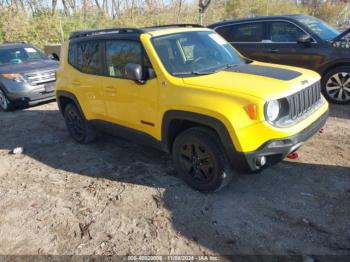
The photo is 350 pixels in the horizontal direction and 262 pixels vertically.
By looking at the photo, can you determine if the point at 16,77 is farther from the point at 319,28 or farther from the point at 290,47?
the point at 319,28

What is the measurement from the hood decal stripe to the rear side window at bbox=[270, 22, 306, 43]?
3.35 metres

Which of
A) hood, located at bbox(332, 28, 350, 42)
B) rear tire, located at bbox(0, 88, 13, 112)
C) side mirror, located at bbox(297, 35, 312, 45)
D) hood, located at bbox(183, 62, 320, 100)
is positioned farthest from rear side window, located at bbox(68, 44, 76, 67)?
hood, located at bbox(332, 28, 350, 42)

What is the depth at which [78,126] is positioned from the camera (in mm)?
5391

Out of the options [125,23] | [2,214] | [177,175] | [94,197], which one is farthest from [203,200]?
[125,23]

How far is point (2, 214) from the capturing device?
11.9ft

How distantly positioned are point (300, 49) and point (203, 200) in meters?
4.55

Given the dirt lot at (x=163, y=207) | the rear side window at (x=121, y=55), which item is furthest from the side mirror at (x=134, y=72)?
the dirt lot at (x=163, y=207)

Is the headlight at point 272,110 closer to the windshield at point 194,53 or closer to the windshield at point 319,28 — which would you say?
the windshield at point 194,53

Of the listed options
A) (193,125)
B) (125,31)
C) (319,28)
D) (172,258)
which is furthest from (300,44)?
(172,258)

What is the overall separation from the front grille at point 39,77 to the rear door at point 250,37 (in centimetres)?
445

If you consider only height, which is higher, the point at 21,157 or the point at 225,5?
the point at 225,5

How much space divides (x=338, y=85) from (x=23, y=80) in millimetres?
7070

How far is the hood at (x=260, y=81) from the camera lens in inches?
118

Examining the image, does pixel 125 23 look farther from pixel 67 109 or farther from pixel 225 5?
pixel 67 109
